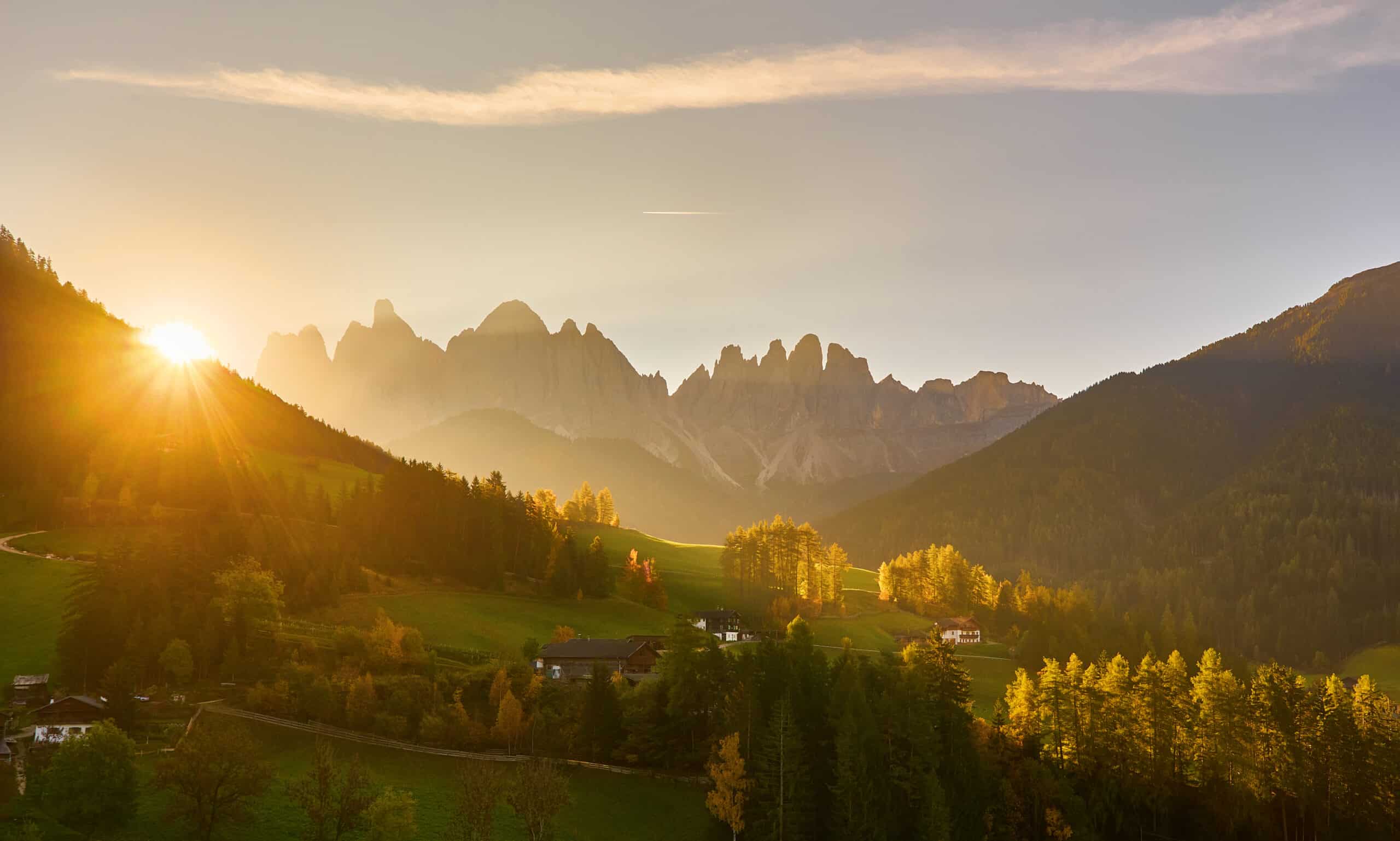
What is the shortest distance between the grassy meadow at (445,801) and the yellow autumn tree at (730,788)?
5.80ft

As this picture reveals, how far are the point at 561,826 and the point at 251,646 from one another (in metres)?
31.5

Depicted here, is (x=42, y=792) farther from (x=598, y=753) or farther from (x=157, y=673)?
(x=598, y=753)

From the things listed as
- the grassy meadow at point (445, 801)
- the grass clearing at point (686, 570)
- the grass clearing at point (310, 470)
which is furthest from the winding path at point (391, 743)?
the grass clearing at point (310, 470)

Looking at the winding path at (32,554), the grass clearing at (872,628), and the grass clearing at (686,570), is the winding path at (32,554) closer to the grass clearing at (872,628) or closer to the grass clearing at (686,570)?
the grass clearing at (686,570)

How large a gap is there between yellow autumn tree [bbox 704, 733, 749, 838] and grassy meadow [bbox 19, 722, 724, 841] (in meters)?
1.77

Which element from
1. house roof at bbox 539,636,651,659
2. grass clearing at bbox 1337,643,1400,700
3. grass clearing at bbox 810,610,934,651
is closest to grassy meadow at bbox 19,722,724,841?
house roof at bbox 539,636,651,659

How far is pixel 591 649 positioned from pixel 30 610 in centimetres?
4575

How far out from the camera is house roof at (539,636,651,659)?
84938mm

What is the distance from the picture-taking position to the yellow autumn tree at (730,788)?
5828cm

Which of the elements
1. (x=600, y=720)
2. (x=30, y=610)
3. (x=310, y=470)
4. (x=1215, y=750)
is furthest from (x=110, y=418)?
(x=1215, y=750)

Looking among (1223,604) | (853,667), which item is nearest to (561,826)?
(853,667)

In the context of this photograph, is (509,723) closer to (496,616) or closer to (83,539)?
(496,616)

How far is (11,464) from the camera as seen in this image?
354 ft

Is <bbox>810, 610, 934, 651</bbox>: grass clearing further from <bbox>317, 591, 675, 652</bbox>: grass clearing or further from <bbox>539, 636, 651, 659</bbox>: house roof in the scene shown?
<bbox>539, 636, 651, 659</bbox>: house roof
